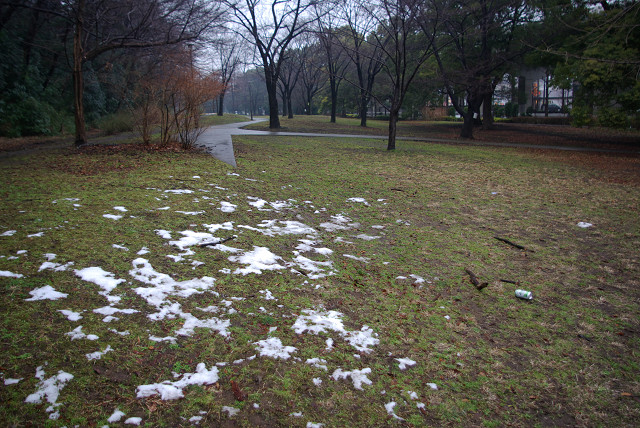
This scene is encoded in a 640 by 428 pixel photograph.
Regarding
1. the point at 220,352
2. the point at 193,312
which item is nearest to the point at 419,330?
the point at 220,352

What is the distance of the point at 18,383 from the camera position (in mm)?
2219

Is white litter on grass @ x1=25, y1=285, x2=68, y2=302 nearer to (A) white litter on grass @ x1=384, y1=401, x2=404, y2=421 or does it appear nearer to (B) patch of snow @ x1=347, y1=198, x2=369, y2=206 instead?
(A) white litter on grass @ x1=384, y1=401, x2=404, y2=421

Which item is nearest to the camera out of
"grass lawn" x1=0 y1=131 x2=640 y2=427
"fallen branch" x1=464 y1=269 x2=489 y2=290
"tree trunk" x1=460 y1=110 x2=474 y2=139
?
"grass lawn" x1=0 y1=131 x2=640 y2=427

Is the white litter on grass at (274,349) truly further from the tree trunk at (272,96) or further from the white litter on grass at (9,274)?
the tree trunk at (272,96)

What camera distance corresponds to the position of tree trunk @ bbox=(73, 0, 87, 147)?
34.3ft

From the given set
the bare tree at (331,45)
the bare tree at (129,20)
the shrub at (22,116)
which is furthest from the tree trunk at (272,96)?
the shrub at (22,116)

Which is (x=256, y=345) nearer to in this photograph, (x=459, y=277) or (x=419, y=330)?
(x=419, y=330)

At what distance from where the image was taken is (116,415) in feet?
7.04

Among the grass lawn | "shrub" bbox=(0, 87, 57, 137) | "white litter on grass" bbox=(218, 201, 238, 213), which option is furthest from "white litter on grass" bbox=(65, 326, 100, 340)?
"shrub" bbox=(0, 87, 57, 137)

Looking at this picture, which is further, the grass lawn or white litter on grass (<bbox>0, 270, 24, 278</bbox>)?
white litter on grass (<bbox>0, 270, 24, 278</bbox>)

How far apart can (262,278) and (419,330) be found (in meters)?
1.60

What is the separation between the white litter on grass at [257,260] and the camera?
13.6ft

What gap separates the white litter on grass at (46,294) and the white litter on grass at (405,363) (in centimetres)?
267

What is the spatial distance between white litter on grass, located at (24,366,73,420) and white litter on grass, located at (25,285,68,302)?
33.7 inches
